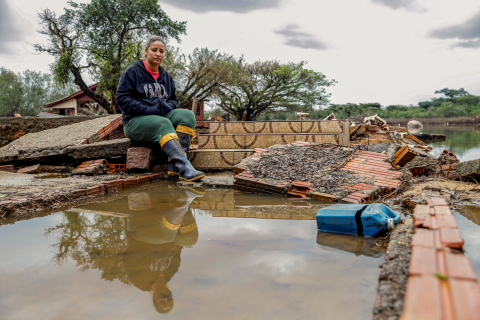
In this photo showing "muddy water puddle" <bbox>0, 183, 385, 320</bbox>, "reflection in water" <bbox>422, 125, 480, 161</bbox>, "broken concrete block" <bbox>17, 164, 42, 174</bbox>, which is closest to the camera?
"muddy water puddle" <bbox>0, 183, 385, 320</bbox>

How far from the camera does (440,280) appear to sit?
102cm

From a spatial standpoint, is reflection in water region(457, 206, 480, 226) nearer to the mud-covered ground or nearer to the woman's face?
the mud-covered ground

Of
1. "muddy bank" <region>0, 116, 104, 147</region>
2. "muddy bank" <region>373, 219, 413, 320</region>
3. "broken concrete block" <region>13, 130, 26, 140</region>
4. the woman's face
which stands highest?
the woman's face

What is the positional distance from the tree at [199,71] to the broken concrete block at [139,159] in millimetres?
15165

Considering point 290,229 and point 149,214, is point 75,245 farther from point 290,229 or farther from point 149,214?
point 290,229

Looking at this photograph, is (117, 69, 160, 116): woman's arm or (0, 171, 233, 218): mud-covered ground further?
(117, 69, 160, 116): woman's arm

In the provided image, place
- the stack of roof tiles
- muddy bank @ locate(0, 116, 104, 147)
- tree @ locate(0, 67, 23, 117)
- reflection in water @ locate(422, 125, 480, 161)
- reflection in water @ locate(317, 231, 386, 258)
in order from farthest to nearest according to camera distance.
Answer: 1. tree @ locate(0, 67, 23, 117)
2. reflection in water @ locate(422, 125, 480, 161)
3. muddy bank @ locate(0, 116, 104, 147)
4. reflection in water @ locate(317, 231, 386, 258)
5. the stack of roof tiles

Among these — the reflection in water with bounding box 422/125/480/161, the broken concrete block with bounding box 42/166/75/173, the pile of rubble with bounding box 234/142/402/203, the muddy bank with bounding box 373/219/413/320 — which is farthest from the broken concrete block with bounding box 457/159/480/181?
the broken concrete block with bounding box 42/166/75/173

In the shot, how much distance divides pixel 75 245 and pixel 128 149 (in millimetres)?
2730

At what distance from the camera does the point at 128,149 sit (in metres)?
4.46

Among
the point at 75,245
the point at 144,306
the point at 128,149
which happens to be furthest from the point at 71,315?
the point at 128,149

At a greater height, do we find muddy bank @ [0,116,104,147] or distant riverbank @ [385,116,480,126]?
distant riverbank @ [385,116,480,126]

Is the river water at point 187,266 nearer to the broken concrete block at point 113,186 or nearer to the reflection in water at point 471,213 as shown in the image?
the reflection in water at point 471,213

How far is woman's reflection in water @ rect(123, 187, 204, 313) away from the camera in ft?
4.53
